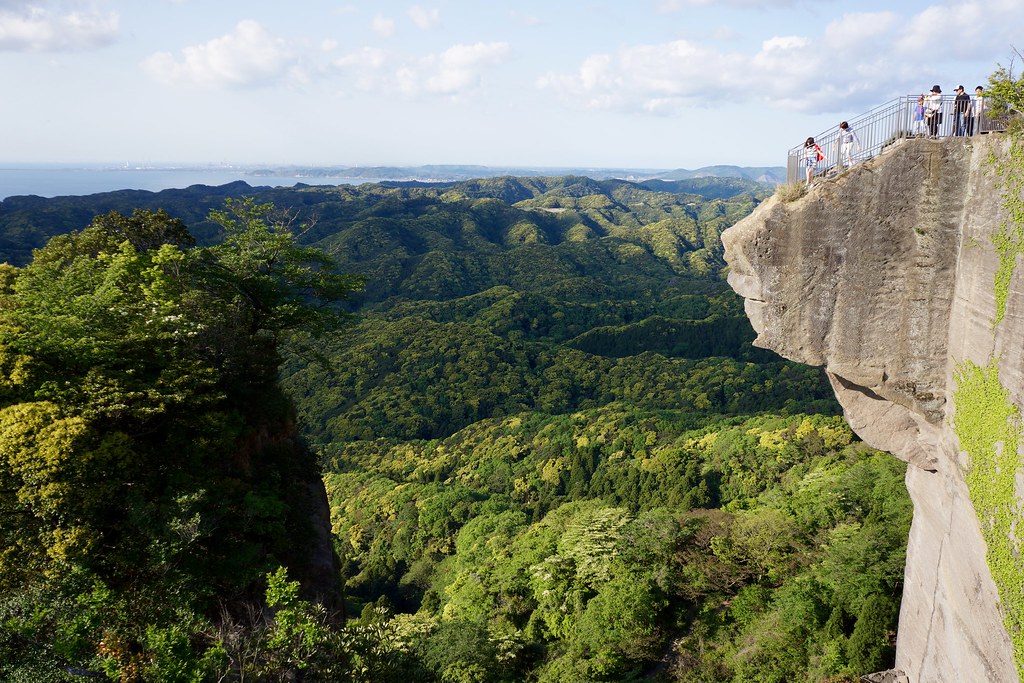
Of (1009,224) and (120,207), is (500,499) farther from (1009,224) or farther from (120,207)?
(120,207)

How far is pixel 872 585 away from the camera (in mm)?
17156

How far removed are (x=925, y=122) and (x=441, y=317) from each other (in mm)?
88516

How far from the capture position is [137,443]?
1104cm

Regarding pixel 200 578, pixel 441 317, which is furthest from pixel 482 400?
pixel 200 578

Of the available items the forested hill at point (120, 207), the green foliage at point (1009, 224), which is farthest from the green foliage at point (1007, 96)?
the forested hill at point (120, 207)

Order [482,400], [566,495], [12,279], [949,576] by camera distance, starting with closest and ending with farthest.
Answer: [949,576], [12,279], [566,495], [482,400]

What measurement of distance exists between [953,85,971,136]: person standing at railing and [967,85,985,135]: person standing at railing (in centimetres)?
7

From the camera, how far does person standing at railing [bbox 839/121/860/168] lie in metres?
10.7

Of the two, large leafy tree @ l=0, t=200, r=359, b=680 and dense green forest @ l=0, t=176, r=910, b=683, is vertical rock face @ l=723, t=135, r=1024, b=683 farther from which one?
large leafy tree @ l=0, t=200, r=359, b=680

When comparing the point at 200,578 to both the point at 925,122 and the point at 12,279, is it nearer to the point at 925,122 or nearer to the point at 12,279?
the point at 12,279

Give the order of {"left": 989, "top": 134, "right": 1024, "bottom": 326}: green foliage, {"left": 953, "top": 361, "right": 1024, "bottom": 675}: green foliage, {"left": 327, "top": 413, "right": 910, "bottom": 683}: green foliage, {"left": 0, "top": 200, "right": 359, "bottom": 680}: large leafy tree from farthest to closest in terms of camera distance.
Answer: {"left": 327, "top": 413, "right": 910, "bottom": 683}: green foliage
{"left": 0, "top": 200, "right": 359, "bottom": 680}: large leafy tree
{"left": 989, "top": 134, "right": 1024, "bottom": 326}: green foliage
{"left": 953, "top": 361, "right": 1024, "bottom": 675}: green foliage

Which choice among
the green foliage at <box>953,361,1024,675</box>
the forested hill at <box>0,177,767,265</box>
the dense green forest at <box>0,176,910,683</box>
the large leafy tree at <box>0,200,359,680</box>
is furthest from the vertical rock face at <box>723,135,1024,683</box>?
the forested hill at <box>0,177,767,265</box>

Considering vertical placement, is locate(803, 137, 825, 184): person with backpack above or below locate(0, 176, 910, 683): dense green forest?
above

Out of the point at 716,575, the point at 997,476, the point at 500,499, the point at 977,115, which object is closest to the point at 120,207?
the point at 500,499
